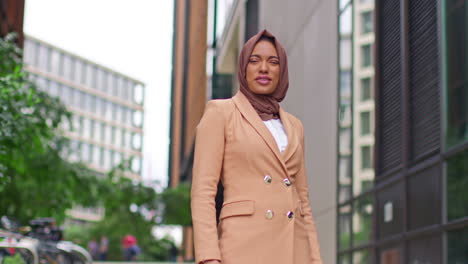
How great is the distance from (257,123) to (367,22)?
6.36m

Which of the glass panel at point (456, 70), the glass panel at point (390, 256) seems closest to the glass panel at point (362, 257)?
the glass panel at point (390, 256)

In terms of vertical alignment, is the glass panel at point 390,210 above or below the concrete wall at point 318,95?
below

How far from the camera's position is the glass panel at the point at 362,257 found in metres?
9.52

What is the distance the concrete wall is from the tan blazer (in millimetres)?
6903

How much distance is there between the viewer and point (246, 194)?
3.62 m

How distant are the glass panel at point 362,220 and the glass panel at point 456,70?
9.58ft

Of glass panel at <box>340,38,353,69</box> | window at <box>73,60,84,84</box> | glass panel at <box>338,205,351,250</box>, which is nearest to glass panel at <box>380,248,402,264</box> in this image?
glass panel at <box>338,205,351,250</box>

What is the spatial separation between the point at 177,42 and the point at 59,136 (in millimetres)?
50501

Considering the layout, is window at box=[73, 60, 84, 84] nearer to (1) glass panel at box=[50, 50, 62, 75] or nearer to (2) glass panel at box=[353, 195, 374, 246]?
(1) glass panel at box=[50, 50, 62, 75]

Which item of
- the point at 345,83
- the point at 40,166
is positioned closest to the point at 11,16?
the point at 40,166

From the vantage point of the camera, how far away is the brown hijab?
3795 mm

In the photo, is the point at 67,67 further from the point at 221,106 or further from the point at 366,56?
the point at 221,106

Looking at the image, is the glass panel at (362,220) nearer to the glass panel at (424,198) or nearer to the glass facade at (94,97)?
the glass panel at (424,198)

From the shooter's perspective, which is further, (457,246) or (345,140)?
(345,140)
